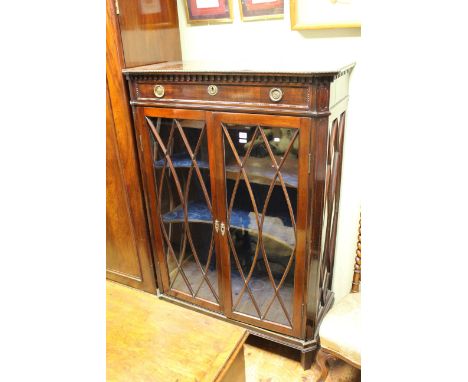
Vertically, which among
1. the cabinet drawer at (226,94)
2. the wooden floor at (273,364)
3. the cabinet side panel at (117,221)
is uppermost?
the cabinet drawer at (226,94)

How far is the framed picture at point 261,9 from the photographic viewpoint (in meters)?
1.47

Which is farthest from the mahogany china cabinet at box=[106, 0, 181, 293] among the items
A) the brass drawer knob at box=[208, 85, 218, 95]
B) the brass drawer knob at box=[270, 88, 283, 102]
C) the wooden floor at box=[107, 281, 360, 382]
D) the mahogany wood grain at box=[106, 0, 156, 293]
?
the brass drawer knob at box=[270, 88, 283, 102]

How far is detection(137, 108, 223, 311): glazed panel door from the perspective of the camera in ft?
4.96

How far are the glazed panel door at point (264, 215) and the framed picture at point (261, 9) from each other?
19.9 inches

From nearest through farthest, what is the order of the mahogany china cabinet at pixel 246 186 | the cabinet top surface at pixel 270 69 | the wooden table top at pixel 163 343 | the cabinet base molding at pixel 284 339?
the wooden table top at pixel 163 343, the cabinet top surface at pixel 270 69, the mahogany china cabinet at pixel 246 186, the cabinet base molding at pixel 284 339

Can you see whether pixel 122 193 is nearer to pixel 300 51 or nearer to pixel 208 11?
pixel 208 11

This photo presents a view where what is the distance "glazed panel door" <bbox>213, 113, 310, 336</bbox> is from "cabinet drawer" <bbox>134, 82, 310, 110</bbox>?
0.18 ft

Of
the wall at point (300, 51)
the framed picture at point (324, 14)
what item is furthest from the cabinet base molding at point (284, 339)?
the framed picture at point (324, 14)

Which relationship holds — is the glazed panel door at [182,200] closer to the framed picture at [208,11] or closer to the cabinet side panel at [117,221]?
the cabinet side panel at [117,221]

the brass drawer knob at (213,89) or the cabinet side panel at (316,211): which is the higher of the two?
the brass drawer knob at (213,89)

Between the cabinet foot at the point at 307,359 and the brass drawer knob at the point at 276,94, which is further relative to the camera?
the cabinet foot at the point at 307,359
